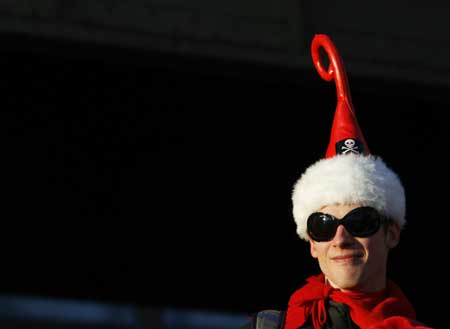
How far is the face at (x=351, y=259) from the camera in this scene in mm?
3693

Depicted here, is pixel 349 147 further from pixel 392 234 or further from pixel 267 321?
pixel 267 321

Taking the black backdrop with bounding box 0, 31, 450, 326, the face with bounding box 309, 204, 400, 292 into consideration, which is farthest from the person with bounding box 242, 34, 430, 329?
the black backdrop with bounding box 0, 31, 450, 326

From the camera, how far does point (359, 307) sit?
370cm

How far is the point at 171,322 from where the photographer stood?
12.3 metres

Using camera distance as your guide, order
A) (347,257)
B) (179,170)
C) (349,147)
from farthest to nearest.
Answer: (179,170) → (349,147) → (347,257)

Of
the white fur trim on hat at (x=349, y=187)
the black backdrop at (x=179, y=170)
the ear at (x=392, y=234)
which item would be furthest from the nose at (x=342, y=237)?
the black backdrop at (x=179, y=170)

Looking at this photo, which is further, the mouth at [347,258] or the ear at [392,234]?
the ear at [392,234]

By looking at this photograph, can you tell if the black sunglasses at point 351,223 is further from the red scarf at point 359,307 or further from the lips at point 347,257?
the red scarf at point 359,307

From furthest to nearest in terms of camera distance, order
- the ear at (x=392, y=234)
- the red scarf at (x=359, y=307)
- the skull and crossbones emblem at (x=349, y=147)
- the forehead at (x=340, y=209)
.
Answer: the skull and crossbones emblem at (x=349, y=147)
the ear at (x=392, y=234)
the forehead at (x=340, y=209)
the red scarf at (x=359, y=307)

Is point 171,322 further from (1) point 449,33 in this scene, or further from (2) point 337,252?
(2) point 337,252

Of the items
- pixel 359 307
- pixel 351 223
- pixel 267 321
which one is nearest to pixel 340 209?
pixel 351 223

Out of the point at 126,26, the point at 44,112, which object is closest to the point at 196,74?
the point at 126,26

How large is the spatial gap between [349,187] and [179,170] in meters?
6.26

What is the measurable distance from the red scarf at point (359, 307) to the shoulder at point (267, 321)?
0.09 ft
